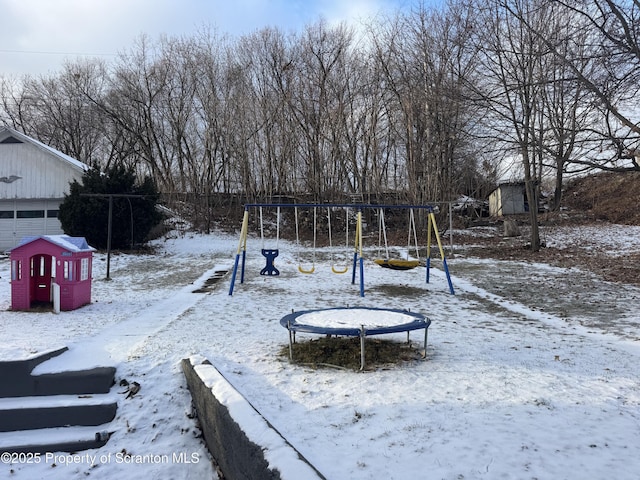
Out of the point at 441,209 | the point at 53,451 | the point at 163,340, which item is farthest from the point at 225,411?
the point at 441,209

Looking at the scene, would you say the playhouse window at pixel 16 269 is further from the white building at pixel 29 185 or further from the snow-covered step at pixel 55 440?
the white building at pixel 29 185

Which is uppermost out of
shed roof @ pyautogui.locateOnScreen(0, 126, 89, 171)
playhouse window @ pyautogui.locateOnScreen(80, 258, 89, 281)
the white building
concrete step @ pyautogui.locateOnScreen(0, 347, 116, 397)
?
shed roof @ pyautogui.locateOnScreen(0, 126, 89, 171)

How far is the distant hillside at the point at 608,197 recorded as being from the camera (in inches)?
977

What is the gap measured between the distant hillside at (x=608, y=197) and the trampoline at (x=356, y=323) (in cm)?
2284

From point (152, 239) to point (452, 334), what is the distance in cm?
2008

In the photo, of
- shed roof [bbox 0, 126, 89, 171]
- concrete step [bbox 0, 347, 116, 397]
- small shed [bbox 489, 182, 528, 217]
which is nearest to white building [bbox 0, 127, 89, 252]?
shed roof [bbox 0, 126, 89, 171]

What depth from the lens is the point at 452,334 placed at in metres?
6.43

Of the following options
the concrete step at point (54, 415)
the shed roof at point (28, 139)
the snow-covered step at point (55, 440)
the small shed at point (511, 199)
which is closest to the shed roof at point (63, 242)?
the concrete step at point (54, 415)

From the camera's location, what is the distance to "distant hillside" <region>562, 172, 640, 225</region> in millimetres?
24805

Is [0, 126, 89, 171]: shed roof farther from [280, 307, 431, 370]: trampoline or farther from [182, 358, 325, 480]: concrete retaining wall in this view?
[182, 358, 325, 480]: concrete retaining wall

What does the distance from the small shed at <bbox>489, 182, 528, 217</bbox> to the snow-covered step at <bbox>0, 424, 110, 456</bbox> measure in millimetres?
29275

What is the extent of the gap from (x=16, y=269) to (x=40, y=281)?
62 centimetres

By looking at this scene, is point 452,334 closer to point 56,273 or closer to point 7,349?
point 7,349

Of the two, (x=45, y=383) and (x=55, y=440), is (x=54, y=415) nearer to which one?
(x=55, y=440)
